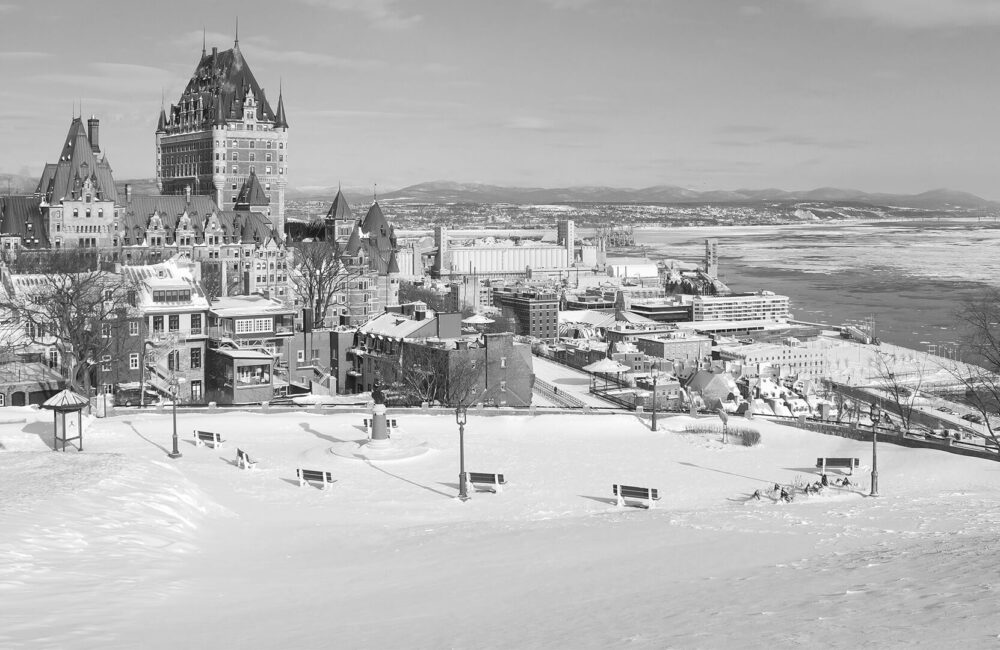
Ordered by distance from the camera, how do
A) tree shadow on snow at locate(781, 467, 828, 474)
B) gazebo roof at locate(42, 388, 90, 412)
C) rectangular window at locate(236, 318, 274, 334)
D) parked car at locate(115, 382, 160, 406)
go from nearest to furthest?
gazebo roof at locate(42, 388, 90, 412)
tree shadow on snow at locate(781, 467, 828, 474)
parked car at locate(115, 382, 160, 406)
rectangular window at locate(236, 318, 274, 334)

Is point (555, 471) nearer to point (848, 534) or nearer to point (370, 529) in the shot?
point (370, 529)

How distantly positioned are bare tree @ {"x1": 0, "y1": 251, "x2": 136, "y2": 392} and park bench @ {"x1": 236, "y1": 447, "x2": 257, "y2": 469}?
10510mm

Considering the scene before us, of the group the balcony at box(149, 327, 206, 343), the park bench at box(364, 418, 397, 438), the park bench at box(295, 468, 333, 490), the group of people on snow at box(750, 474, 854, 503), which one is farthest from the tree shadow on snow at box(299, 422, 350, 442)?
the balcony at box(149, 327, 206, 343)

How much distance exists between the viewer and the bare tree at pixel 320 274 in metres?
78.1

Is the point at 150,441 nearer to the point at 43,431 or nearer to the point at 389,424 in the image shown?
the point at 43,431

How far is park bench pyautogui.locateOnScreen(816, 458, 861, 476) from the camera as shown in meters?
22.5

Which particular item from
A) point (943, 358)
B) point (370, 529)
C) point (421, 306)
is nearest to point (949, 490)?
point (370, 529)

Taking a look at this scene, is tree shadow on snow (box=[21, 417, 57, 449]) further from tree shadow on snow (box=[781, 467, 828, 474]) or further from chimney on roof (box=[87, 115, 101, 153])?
chimney on roof (box=[87, 115, 101, 153])

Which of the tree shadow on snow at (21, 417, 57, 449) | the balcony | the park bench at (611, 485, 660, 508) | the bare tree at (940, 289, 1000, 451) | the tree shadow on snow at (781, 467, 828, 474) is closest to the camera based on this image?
the park bench at (611, 485, 660, 508)

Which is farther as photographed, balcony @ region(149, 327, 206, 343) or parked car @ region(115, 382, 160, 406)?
balcony @ region(149, 327, 206, 343)

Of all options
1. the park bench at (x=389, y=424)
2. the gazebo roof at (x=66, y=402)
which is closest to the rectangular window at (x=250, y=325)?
the park bench at (x=389, y=424)

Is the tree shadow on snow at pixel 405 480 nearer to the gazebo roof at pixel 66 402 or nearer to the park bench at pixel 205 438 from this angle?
the park bench at pixel 205 438

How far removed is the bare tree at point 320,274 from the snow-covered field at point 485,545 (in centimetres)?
5136

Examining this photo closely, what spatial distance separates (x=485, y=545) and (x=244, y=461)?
7.17 m
